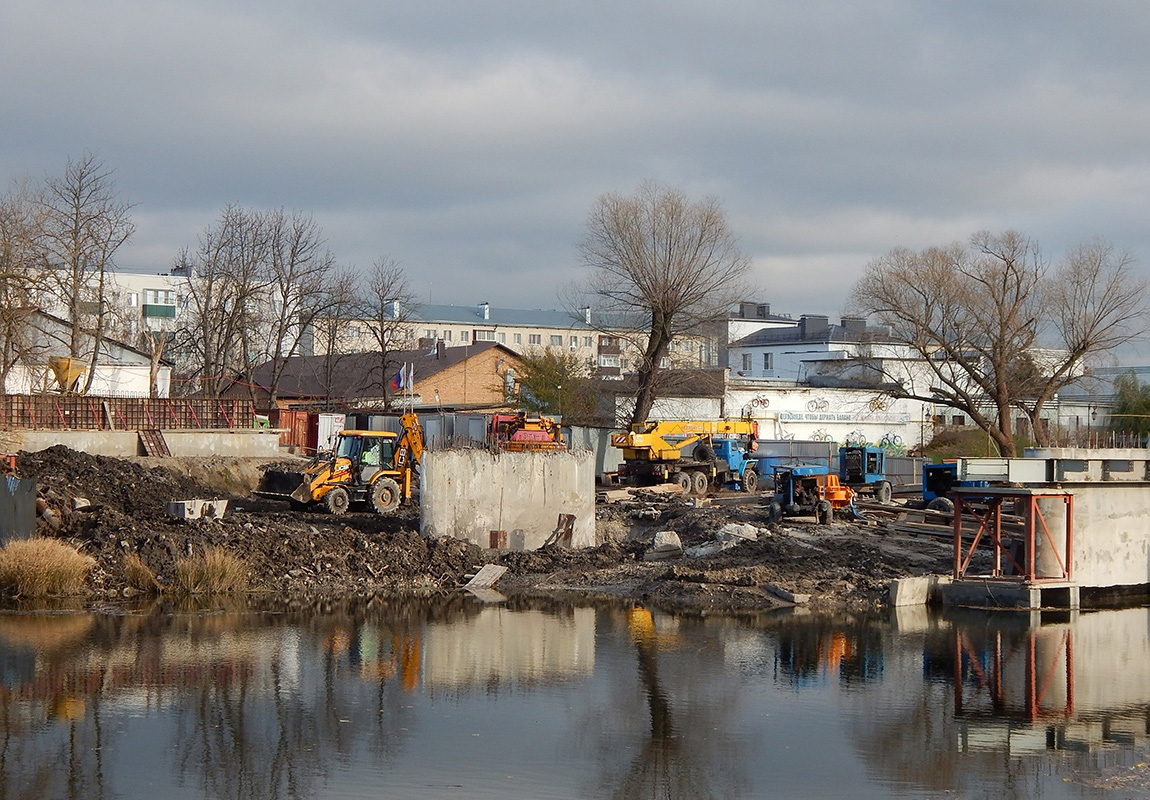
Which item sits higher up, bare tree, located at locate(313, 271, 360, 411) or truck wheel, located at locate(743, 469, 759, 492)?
bare tree, located at locate(313, 271, 360, 411)

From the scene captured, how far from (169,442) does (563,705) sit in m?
31.0

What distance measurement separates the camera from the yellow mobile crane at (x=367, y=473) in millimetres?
32688

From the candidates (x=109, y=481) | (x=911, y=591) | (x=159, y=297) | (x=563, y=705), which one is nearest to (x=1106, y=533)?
(x=911, y=591)

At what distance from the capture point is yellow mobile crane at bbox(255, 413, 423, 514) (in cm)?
3269

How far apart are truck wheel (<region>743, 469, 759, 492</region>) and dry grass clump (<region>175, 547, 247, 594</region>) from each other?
22.9m

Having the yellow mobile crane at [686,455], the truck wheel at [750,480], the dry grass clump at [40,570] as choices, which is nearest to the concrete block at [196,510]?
the dry grass clump at [40,570]

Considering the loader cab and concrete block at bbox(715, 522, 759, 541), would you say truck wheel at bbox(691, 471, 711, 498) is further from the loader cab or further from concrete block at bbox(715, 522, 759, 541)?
concrete block at bbox(715, 522, 759, 541)

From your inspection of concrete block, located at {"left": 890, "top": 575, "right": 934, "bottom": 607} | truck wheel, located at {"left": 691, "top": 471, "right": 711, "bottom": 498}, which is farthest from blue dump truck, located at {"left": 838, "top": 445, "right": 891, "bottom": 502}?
concrete block, located at {"left": 890, "top": 575, "right": 934, "bottom": 607}

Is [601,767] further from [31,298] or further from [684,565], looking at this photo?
[31,298]

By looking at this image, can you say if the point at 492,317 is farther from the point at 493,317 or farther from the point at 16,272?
the point at 16,272

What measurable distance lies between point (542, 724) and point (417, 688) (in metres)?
2.44

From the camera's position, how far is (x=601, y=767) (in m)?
12.5

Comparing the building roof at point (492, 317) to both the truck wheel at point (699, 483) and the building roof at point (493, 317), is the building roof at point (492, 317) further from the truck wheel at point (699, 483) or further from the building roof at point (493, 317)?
the truck wheel at point (699, 483)

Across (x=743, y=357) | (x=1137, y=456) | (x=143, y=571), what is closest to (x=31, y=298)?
(x=143, y=571)
